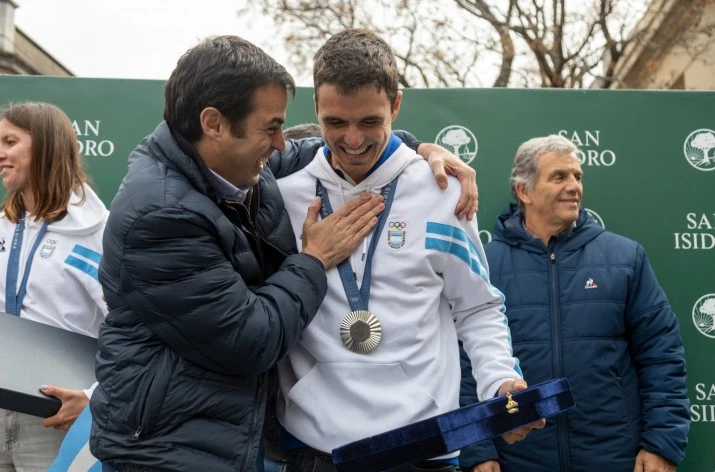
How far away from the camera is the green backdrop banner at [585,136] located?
15.9 ft

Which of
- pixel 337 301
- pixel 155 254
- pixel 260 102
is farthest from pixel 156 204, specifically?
pixel 337 301

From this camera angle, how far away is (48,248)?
3.74 meters

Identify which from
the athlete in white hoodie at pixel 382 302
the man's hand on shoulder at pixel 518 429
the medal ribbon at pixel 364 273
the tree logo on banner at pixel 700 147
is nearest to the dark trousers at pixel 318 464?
the athlete in white hoodie at pixel 382 302

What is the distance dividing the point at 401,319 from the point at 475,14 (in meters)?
11.2

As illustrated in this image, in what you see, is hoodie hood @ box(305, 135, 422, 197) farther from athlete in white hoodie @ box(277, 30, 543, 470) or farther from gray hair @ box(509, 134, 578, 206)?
gray hair @ box(509, 134, 578, 206)

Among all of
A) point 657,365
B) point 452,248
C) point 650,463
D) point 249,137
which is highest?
point 249,137

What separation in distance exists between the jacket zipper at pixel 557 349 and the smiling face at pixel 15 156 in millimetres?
2387

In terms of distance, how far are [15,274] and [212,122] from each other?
1.74 metres

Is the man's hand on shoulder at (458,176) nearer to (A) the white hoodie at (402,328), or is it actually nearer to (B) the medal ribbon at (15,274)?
(A) the white hoodie at (402,328)

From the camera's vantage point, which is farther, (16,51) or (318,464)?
(16,51)

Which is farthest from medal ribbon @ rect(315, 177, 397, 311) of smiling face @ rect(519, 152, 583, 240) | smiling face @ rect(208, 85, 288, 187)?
smiling face @ rect(519, 152, 583, 240)

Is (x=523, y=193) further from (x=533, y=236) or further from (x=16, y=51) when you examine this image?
(x=16, y=51)

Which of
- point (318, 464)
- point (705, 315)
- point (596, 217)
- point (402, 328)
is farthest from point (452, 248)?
point (705, 315)

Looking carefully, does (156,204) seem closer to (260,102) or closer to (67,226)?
(260,102)
